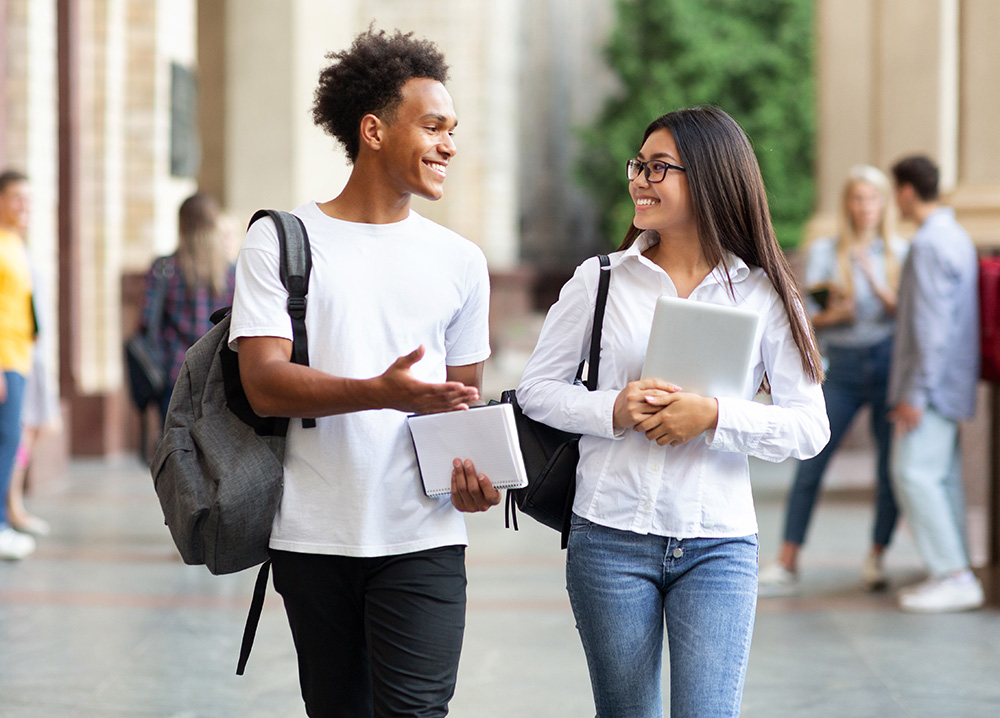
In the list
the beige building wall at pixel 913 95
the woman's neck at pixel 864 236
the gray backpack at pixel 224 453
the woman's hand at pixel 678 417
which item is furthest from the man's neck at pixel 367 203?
the beige building wall at pixel 913 95

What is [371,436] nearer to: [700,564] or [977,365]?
[700,564]

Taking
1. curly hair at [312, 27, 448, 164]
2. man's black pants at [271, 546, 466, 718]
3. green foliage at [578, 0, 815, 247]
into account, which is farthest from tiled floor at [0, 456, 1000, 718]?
green foliage at [578, 0, 815, 247]

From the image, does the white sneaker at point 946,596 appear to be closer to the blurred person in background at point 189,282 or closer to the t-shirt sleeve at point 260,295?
the blurred person in background at point 189,282

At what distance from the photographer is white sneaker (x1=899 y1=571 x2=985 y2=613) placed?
20.8ft

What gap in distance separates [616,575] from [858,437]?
36.2 feet

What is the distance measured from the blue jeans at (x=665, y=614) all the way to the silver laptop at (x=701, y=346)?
34cm

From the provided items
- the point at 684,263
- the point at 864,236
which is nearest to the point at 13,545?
the point at 864,236

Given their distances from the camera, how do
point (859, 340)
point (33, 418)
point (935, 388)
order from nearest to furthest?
point (935, 388) → point (859, 340) → point (33, 418)

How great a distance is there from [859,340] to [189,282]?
3684 millimetres

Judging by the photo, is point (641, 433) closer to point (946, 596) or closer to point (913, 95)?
point (946, 596)

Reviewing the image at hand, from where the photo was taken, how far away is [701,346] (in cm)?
275

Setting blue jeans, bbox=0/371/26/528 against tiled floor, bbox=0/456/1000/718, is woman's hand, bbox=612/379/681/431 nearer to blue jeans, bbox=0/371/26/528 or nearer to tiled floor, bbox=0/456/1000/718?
tiled floor, bbox=0/456/1000/718

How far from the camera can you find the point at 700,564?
2.80m

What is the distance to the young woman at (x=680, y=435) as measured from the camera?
276cm
